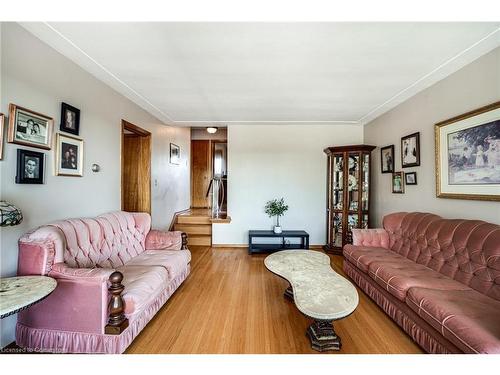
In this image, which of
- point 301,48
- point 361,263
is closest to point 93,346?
point 361,263

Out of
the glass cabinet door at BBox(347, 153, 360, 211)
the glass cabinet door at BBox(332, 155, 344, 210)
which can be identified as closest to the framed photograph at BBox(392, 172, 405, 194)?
the glass cabinet door at BBox(347, 153, 360, 211)

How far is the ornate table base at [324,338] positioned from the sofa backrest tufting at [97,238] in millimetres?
2015

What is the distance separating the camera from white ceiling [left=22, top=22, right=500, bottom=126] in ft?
6.04

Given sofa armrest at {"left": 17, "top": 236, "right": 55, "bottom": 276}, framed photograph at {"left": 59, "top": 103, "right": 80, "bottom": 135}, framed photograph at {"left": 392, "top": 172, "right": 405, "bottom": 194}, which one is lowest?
sofa armrest at {"left": 17, "top": 236, "right": 55, "bottom": 276}

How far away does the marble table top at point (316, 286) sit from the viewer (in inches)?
65.2

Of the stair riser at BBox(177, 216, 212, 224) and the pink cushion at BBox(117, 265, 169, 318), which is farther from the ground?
the stair riser at BBox(177, 216, 212, 224)

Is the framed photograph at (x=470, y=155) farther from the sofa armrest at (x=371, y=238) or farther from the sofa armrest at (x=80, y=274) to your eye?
the sofa armrest at (x=80, y=274)

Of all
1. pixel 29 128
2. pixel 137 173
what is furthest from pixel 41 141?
pixel 137 173

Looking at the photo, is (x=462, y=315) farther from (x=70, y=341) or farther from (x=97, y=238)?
(x=97, y=238)

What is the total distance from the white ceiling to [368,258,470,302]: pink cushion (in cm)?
206

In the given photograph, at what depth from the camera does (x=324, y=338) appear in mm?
1794

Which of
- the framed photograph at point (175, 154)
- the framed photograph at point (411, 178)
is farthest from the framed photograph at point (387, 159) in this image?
the framed photograph at point (175, 154)

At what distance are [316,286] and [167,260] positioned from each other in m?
1.61

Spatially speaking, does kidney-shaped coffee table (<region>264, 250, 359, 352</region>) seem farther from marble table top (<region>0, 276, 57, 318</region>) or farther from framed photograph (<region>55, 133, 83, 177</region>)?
framed photograph (<region>55, 133, 83, 177</region>)
